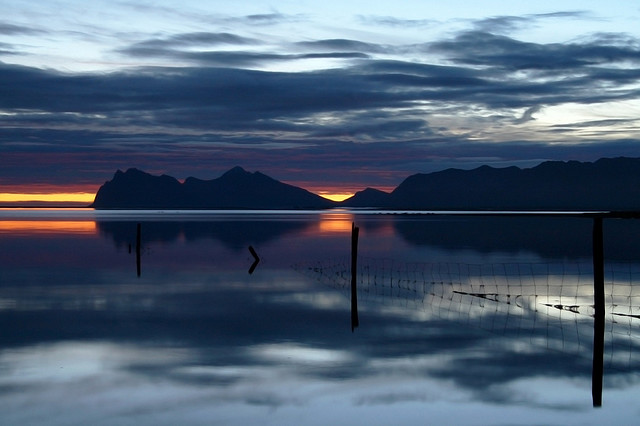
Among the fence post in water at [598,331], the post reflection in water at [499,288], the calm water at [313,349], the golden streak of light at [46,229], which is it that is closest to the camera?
the calm water at [313,349]

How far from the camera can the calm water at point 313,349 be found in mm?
16969

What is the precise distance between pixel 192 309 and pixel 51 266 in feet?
88.1

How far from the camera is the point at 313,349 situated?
931 inches

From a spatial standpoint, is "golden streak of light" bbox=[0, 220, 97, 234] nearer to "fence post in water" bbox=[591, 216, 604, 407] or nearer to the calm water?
the calm water

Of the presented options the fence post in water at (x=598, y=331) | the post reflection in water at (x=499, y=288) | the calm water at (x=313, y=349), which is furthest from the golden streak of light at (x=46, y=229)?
the fence post in water at (x=598, y=331)

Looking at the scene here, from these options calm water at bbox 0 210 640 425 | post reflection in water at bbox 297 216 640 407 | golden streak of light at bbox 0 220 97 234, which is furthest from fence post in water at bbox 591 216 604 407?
golden streak of light at bbox 0 220 97 234

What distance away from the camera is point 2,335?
25719 millimetres

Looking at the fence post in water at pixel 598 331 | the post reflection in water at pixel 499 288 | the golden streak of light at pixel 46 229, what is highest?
the fence post in water at pixel 598 331

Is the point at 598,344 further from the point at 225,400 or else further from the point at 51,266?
the point at 51,266

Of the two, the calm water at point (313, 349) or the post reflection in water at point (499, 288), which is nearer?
the calm water at point (313, 349)

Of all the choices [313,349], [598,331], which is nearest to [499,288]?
[598,331]

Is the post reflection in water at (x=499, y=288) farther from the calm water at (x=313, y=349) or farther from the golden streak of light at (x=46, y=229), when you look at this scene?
the golden streak of light at (x=46, y=229)

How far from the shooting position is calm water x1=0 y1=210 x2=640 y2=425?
55.7 feet

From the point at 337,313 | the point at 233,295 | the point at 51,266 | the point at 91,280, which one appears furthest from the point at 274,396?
the point at 51,266
